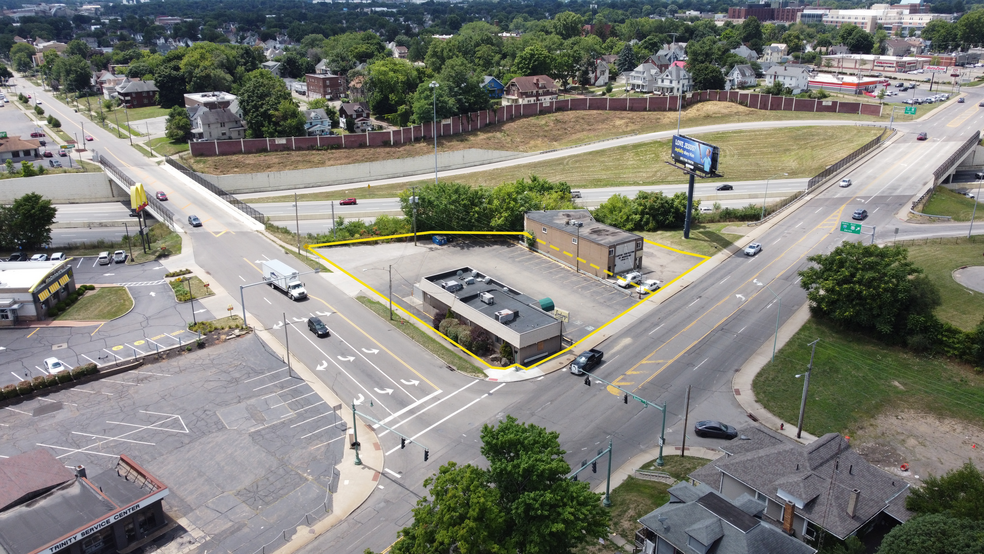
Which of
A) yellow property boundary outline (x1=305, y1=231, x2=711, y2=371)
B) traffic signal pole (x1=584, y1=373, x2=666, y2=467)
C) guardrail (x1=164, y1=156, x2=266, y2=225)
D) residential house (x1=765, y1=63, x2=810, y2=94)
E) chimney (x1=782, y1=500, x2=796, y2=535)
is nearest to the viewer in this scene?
chimney (x1=782, y1=500, x2=796, y2=535)

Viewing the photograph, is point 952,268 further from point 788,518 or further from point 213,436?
point 213,436

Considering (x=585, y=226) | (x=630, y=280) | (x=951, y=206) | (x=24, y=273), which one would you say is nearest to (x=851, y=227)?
(x=630, y=280)

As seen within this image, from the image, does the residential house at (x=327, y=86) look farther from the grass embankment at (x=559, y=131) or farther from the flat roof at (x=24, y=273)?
the flat roof at (x=24, y=273)

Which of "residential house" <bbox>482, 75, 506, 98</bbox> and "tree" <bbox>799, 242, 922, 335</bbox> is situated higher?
"residential house" <bbox>482, 75, 506, 98</bbox>

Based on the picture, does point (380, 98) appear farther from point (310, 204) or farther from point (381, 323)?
point (381, 323)

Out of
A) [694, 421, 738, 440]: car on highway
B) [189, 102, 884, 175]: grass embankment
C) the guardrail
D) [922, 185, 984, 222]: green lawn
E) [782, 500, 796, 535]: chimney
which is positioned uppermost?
[189, 102, 884, 175]: grass embankment

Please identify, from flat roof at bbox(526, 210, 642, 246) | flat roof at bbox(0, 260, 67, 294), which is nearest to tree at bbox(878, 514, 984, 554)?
flat roof at bbox(526, 210, 642, 246)

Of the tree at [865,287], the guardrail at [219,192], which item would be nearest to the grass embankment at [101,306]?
the guardrail at [219,192]

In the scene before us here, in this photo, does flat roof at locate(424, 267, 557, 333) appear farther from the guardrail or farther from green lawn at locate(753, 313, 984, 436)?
the guardrail

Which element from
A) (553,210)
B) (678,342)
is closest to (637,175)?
(553,210)
